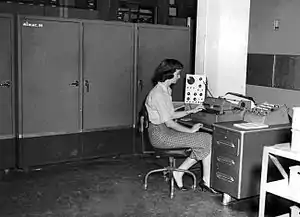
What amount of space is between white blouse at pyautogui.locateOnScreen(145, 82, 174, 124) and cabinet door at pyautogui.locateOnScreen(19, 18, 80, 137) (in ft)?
6.90

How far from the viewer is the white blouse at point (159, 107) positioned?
350 cm

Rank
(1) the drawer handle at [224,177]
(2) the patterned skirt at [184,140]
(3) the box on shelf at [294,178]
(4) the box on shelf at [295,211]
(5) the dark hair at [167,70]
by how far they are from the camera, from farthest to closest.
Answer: (5) the dark hair at [167,70] < (2) the patterned skirt at [184,140] < (1) the drawer handle at [224,177] < (4) the box on shelf at [295,211] < (3) the box on shelf at [294,178]

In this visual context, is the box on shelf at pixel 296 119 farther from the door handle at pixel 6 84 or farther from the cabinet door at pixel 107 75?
the door handle at pixel 6 84

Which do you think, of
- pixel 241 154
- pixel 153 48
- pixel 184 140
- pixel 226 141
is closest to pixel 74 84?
pixel 153 48

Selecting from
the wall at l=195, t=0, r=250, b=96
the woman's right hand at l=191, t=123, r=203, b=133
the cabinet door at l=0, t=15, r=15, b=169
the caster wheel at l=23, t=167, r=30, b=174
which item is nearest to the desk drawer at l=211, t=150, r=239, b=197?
the woman's right hand at l=191, t=123, r=203, b=133

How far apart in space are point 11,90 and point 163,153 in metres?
2.47

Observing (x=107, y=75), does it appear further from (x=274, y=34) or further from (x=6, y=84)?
(x=274, y=34)

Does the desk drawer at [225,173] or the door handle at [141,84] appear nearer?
the desk drawer at [225,173]

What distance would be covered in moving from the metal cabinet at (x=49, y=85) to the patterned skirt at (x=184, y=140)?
1.61m

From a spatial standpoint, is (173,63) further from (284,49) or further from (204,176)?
(284,49)

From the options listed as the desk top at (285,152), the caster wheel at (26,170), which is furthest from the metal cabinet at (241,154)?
the caster wheel at (26,170)

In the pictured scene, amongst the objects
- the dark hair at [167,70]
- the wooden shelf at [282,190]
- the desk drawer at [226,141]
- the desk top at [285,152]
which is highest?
the dark hair at [167,70]

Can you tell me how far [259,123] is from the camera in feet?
10.7

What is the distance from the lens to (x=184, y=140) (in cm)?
351
